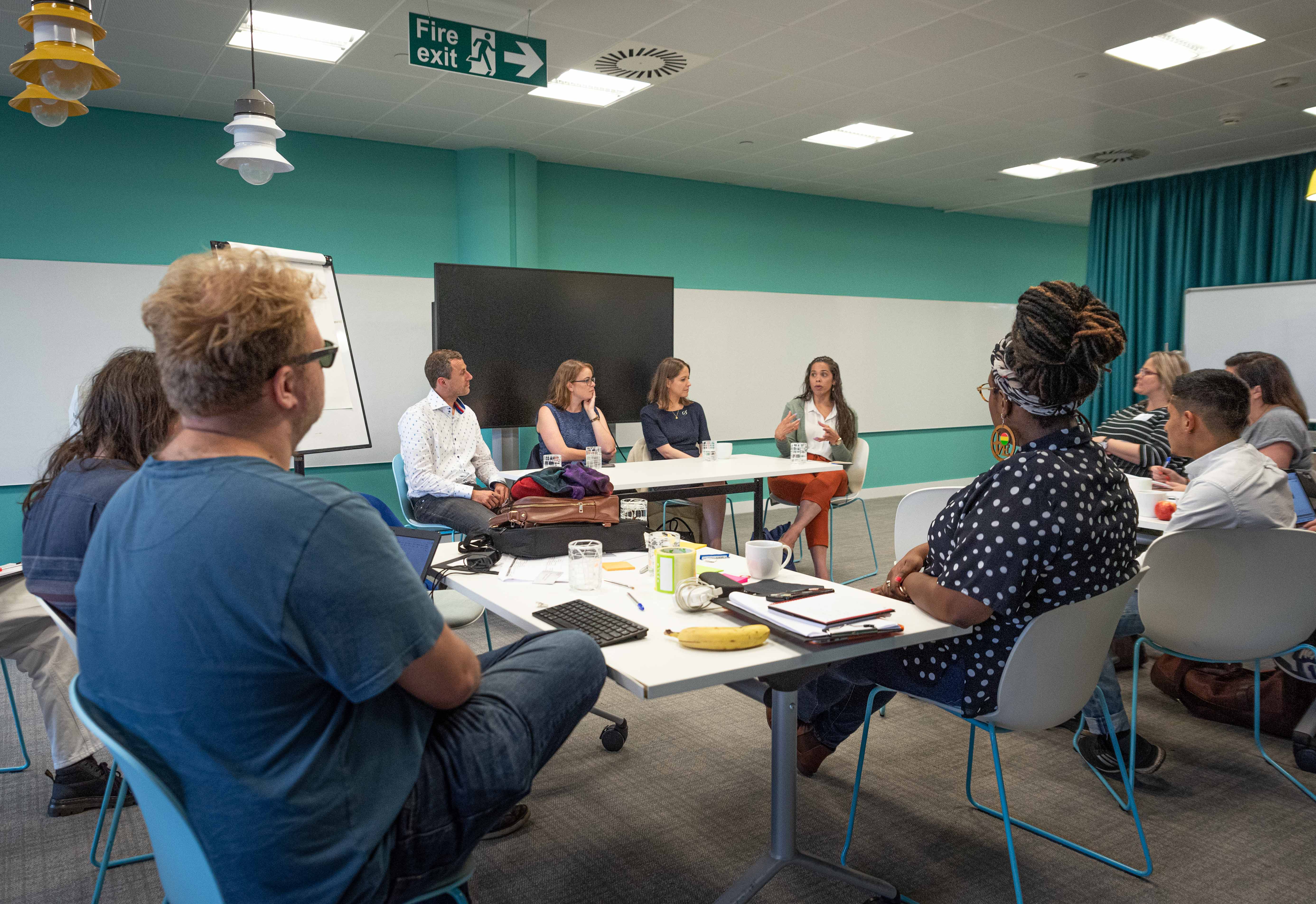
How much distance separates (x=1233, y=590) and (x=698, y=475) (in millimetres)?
2478

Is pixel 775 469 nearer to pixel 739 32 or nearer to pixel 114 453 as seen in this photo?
pixel 739 32

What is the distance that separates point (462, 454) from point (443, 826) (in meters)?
3.41

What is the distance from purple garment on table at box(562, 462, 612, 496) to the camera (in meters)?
2.70

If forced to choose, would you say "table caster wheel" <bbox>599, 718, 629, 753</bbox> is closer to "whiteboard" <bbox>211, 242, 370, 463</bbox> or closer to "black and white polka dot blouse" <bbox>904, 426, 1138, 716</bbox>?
"black and white polka dot blouse" <bbox>904, 426, 1138, 716</bbox>

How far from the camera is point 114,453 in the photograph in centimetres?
220

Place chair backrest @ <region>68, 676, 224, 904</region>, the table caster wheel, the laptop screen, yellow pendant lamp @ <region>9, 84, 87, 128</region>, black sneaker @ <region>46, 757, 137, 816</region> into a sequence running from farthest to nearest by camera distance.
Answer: the laptop screen, the table caster wheel, yellow pendant lamp @ <region>9, 84, 87, 128</region>, black sneaker @ <region>46, 757, 137, 816</region>, chair backrest @ <region>68, 676, 224, 904</region>

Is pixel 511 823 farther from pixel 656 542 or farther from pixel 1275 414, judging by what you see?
pixel 1275 414

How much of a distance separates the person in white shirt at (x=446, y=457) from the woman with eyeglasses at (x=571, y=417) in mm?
642

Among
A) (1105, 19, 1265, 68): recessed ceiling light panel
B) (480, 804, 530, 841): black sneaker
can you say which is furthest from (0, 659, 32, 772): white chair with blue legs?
(1105, 19, 1265, 68): recessed ceiling light panel

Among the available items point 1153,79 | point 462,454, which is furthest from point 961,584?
point 1153,79

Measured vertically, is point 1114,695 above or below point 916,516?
below

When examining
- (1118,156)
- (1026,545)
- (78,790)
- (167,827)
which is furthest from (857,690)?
(1118,156)

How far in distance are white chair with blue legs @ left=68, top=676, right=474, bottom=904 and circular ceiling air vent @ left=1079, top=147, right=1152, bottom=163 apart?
7197 millimetres

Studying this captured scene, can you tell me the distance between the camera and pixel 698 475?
442cm
